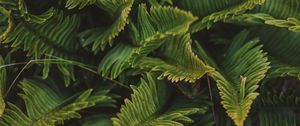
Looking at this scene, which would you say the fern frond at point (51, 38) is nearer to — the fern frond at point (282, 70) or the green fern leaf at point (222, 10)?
the green fern leaf at point (222, 10)

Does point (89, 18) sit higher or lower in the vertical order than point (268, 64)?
higher

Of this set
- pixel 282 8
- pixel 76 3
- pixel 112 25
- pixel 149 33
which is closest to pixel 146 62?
pixel 149 33

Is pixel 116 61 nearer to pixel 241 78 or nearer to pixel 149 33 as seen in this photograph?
pixel 149 33

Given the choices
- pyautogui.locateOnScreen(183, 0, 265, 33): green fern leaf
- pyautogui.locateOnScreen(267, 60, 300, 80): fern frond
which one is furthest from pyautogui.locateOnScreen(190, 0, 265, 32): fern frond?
pyautogui.locateOnScreen(267, 60, 300, 80): fern frond

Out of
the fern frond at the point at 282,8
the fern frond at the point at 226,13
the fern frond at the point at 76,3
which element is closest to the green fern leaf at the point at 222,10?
the fern frond at the point at 226,13

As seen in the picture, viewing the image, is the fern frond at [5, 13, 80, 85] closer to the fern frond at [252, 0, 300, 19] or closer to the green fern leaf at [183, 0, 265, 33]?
the green fern leaf at [183, 0, 265, 33]

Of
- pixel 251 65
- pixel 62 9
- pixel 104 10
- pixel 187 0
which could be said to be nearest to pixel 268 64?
pixel 251 65

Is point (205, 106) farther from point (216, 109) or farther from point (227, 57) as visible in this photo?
point (227, 57)
